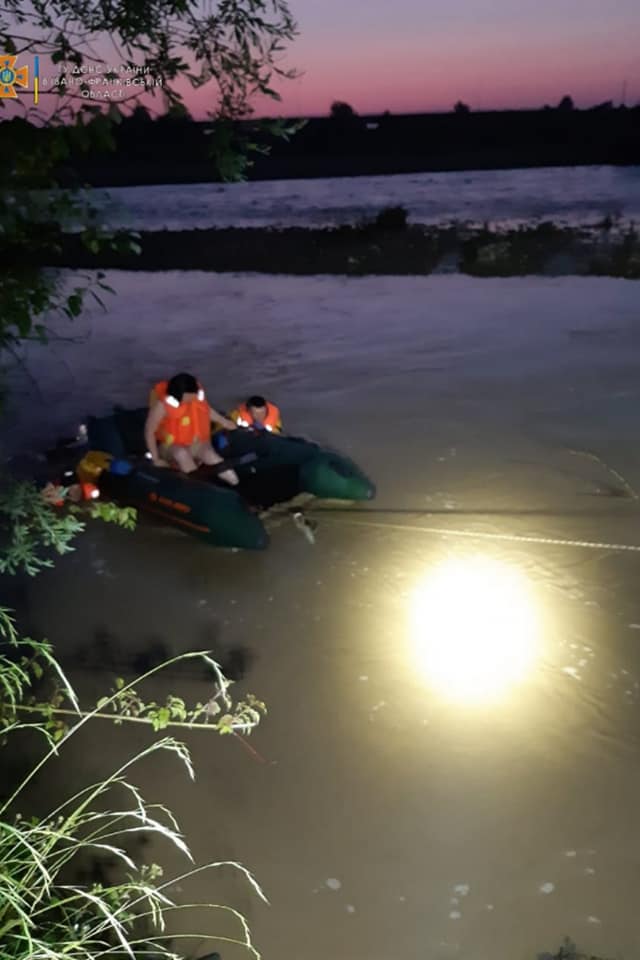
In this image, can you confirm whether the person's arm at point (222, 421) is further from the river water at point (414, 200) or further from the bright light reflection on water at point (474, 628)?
the river water at point (414, 200)

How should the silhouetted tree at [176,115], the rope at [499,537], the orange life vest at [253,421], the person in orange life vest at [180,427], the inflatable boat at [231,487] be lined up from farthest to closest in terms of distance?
the orange life vest at [253,421] → the person in orange life vest at [180,427] → the inflatable boat at [231,487] → the rope at [499,537] → the silhouetted tree at [176,115]

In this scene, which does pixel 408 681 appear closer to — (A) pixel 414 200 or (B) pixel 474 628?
(B) pixel 474 628

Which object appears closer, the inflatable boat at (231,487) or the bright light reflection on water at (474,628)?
the bright light reflection on water at (474,628)

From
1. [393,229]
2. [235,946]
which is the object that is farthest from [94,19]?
[393,229]

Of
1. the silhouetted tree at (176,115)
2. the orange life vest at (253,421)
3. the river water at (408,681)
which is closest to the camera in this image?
the silhouetted tree at (176,115)

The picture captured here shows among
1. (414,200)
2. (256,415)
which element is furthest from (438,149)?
(256,415)

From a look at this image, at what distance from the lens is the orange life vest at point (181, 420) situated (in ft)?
20.5

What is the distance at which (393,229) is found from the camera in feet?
81.9

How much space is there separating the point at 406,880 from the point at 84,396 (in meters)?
8.62

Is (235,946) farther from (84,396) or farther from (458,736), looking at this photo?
(84,396)

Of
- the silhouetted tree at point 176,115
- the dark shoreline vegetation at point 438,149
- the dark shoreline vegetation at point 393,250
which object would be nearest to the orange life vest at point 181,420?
the silhouetted tree at point 176,115

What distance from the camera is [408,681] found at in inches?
170

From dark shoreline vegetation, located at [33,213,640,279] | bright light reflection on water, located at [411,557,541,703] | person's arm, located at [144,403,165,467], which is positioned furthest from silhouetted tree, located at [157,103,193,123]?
dark shoreline vegetation, located at [33,213,640,279]

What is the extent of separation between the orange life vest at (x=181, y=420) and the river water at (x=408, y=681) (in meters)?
0.70
